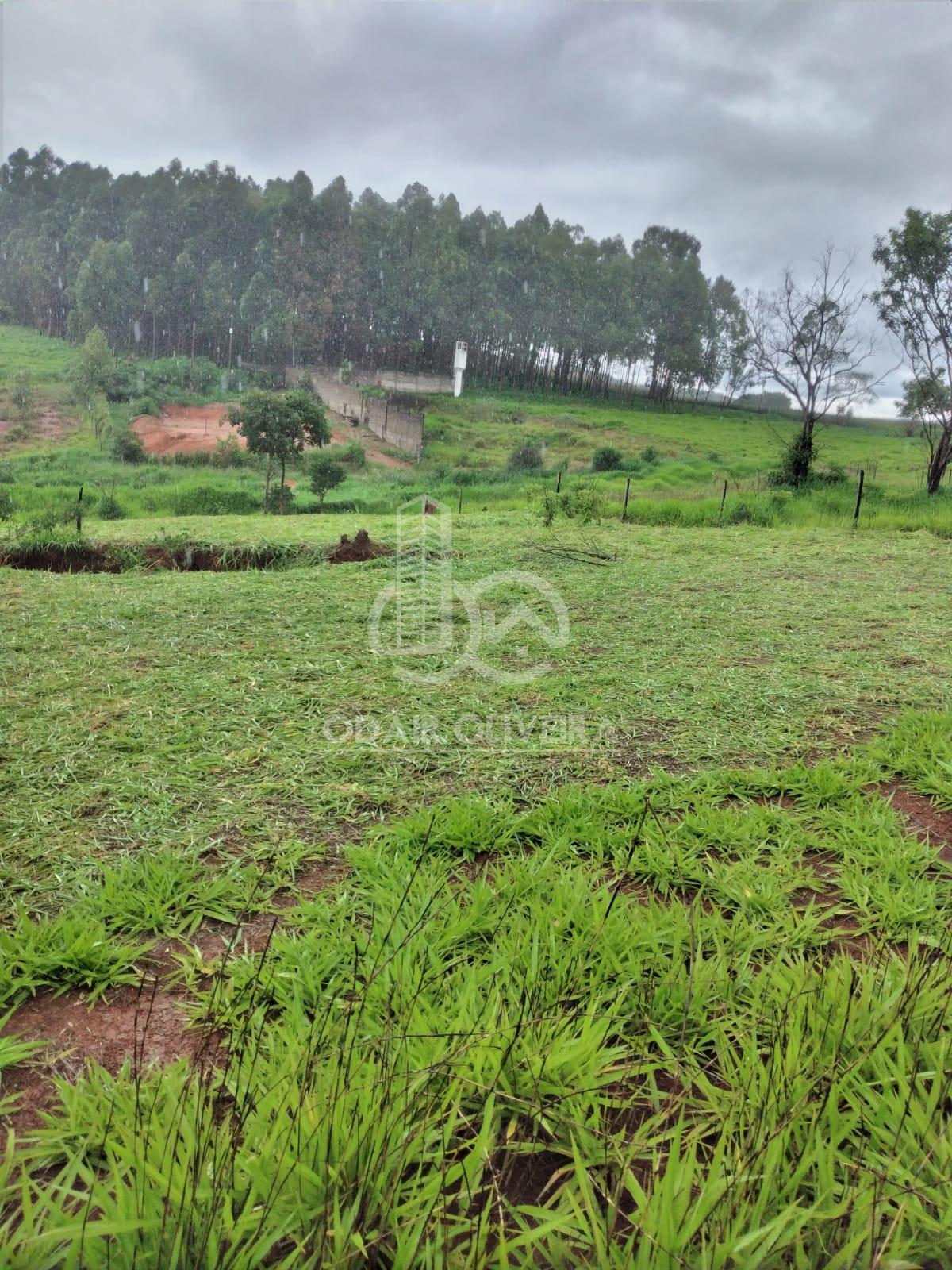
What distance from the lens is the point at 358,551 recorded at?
4578mm

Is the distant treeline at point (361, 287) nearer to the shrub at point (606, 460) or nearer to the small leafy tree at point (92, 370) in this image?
the small leafy tree at point (92, 370)

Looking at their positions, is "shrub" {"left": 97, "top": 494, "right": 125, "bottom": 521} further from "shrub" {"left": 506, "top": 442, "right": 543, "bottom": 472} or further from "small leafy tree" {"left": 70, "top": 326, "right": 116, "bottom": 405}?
"small leafy tree" {"left": 70, "top": 326, "right": 116, "bottom": 405}

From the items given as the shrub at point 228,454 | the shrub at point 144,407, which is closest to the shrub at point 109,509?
the shrub at point 228,454

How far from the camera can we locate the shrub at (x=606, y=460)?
1231cm

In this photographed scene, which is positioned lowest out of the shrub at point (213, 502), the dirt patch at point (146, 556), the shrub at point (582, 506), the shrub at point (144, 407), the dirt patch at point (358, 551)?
the shrub at point (213, 502)

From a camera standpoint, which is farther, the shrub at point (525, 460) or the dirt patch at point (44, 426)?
the dirt patch at point (44, 426)

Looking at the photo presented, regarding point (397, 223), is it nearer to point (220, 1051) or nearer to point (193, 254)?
point (193, 254)

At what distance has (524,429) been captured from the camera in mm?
14125

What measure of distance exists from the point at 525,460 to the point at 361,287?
8.65m

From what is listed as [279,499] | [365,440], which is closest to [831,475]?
[365,440]

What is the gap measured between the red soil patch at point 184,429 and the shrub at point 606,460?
628cm

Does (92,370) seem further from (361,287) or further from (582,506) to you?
(582,506)

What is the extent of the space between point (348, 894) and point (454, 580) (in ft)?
8.90

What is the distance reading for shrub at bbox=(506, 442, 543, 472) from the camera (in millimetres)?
12445
